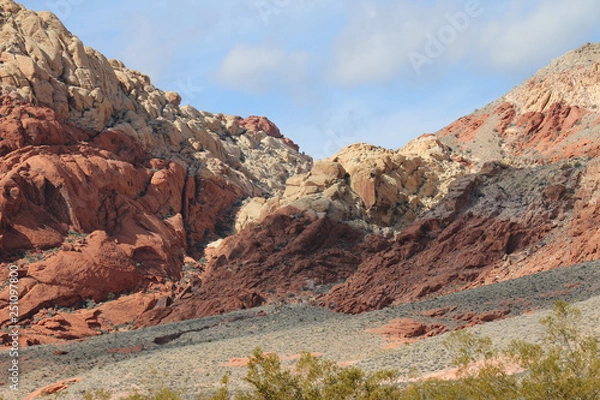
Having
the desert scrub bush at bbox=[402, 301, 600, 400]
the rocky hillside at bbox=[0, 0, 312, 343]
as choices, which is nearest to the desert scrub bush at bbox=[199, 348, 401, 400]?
the desert scrub bush at bbox=[402, 301, 600, 400]

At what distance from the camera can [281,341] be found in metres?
33.0

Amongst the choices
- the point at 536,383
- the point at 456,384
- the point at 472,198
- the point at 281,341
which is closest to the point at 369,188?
the point at 472,198

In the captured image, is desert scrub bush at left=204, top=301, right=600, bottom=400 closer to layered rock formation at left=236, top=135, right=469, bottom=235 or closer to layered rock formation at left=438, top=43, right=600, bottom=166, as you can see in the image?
layered rock formation at left=236, top=135, right=469, bottom=235

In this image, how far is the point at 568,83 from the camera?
70688 mm

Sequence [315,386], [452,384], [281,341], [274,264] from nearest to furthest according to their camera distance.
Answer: [315,386] → [452,384] → [281,341] → [274,264]

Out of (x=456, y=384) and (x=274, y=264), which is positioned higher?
(x=274, y=264)

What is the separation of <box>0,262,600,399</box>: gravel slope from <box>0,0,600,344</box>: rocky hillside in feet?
16.7

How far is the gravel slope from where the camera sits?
26062mm

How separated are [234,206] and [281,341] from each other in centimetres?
4146

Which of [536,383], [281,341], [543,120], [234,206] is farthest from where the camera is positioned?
[234,206]

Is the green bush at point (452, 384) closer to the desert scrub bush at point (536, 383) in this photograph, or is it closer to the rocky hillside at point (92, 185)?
the desert scrub bush at point (536, 383)

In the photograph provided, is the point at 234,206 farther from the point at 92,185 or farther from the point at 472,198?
the point at 472,198

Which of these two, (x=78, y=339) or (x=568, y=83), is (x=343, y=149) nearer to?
(x=568, y=83)

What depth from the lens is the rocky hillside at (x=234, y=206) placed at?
46.6 m
